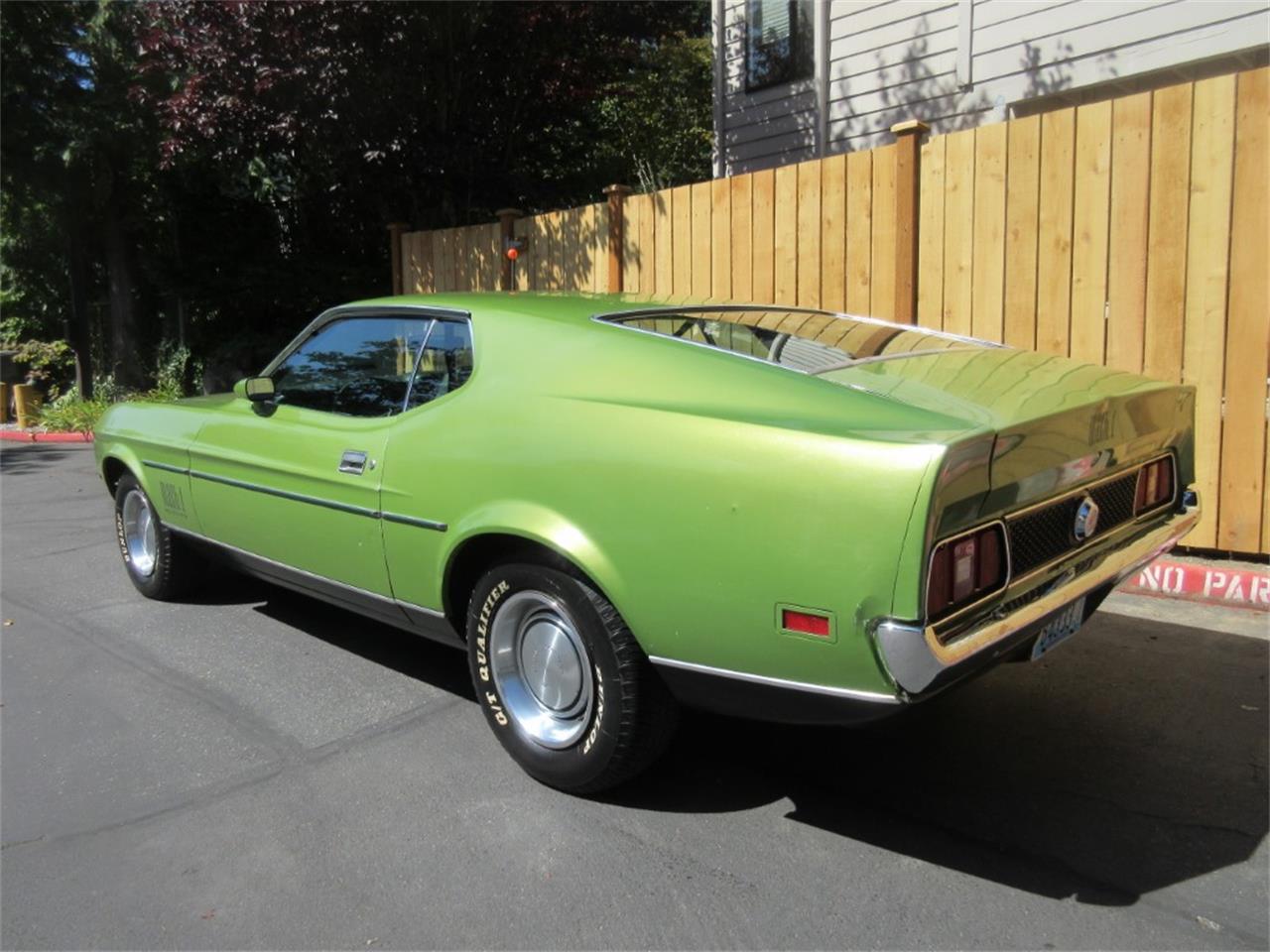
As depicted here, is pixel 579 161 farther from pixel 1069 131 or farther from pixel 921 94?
pixel 1069 131

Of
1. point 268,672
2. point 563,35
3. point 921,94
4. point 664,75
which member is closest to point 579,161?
point 563,35

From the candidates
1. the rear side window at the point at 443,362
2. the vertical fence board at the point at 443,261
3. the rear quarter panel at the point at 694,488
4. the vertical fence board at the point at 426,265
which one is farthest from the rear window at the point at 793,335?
the vertical fence board at the point at 426,265

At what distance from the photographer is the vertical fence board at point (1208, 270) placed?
190 inches

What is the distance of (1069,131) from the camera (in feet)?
17.4

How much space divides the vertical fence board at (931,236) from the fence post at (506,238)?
397 cm

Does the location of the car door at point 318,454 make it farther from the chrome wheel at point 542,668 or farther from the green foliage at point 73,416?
the green foliage at point 73,416

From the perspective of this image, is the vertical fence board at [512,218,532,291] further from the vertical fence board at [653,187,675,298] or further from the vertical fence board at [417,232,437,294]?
the vertical fence board at [653,187,675,298]

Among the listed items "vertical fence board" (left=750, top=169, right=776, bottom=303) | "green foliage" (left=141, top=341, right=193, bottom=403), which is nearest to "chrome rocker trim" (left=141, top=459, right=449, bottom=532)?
"vertical fence board" (left=750, top=169, right=776, bottom=303)

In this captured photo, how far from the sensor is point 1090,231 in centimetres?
526

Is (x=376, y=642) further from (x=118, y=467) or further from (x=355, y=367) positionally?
(x=118, y=467)

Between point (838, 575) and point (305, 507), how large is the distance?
2330 millimetres

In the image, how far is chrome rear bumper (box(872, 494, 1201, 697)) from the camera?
2391 millimetres

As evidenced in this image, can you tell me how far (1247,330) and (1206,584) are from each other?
1214mm

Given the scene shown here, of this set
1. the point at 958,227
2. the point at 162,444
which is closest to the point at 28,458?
the point at 162,444
